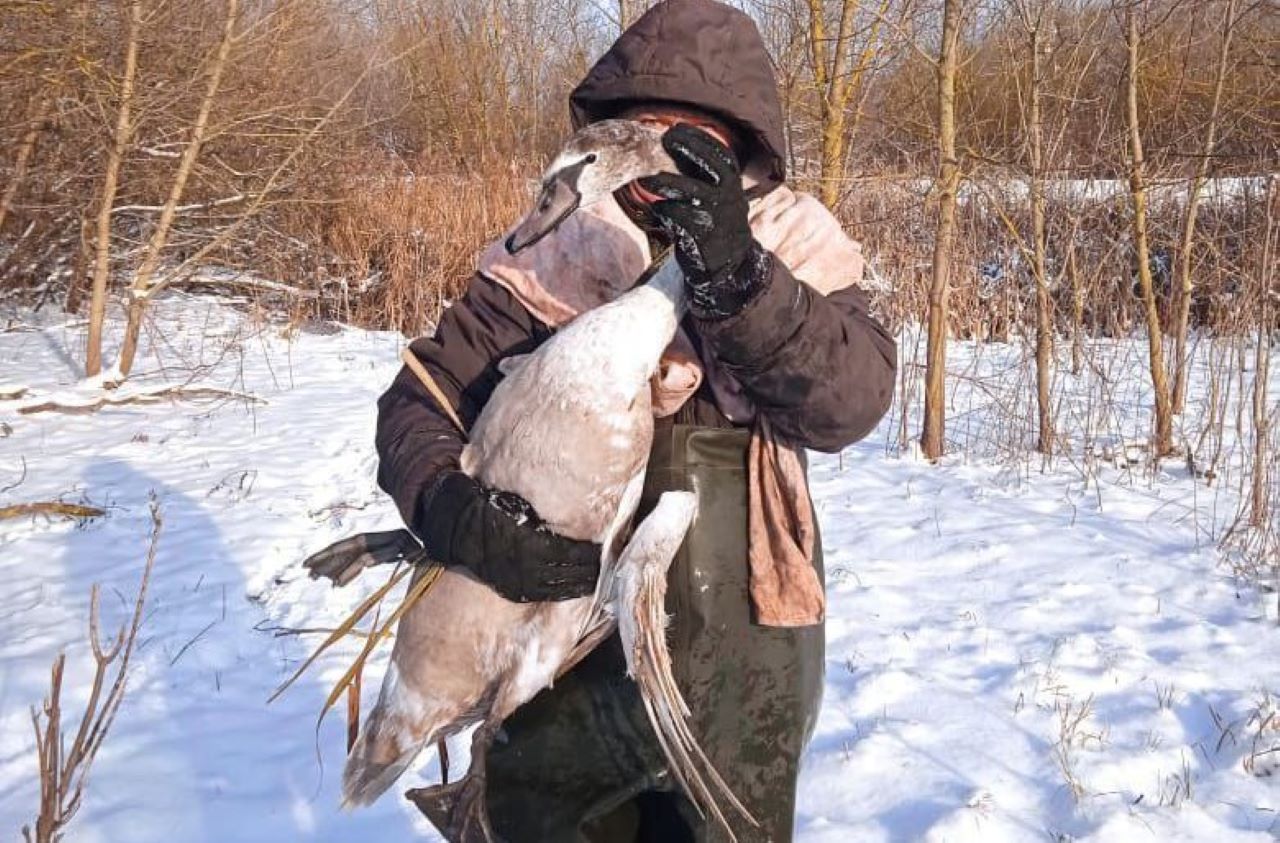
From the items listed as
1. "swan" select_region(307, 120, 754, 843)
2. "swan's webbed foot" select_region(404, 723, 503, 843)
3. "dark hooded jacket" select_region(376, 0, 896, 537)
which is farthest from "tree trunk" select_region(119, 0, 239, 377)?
"swan's webbed foot" select_region(404, 723, 503, 843)

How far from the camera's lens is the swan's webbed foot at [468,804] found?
5.33ft

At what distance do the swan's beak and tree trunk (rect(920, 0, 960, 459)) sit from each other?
454 centimetres

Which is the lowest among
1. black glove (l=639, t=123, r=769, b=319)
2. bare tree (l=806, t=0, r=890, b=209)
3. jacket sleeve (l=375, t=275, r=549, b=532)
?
jacket sleeve (l=375, t=275, r=549, b=532)

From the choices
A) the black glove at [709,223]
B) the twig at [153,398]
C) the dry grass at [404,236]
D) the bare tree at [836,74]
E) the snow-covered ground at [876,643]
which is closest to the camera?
the black glove at [709,223]

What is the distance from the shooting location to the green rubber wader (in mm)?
1632

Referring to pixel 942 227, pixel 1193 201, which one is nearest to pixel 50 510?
pixel 942 227

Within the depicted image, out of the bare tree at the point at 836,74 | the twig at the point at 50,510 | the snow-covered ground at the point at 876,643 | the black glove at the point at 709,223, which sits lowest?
the snow-covered ground at the point at 876,643

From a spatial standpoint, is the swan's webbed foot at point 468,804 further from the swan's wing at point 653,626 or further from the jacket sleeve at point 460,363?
the jacket sleeve at point 460,363

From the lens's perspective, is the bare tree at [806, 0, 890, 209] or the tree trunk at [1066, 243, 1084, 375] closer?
the tree trunk at [1066, 243, 1084, 375]

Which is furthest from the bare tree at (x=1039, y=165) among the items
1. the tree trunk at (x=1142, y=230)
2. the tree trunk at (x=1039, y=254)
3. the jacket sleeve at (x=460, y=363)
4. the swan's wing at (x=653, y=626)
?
the swan's wing at (x=653, y=626)

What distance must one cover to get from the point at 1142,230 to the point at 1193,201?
29cm

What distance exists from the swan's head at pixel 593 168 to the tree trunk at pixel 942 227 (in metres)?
4.51

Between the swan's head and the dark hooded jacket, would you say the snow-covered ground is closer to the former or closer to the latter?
the dark hooded jacket

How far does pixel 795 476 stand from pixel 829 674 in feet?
7.46
